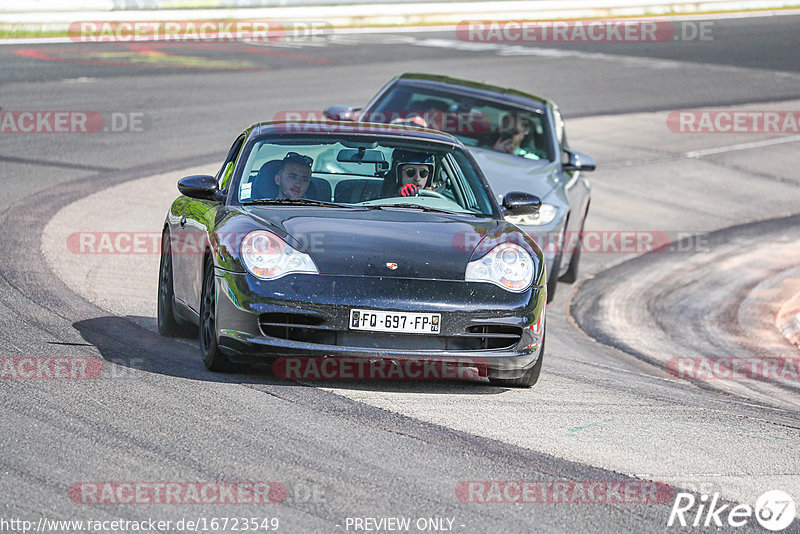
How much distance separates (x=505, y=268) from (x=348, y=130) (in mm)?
1694

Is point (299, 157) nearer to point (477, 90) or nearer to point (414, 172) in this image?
point (414, 172)

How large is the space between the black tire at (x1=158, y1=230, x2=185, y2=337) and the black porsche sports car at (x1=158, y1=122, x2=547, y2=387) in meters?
0.05

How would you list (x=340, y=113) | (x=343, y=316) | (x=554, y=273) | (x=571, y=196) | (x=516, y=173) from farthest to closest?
(x=340, y=113) < (x=571, y=196) < (x=516, y=173) < (x=554, y=273) < (x=343, y=316)

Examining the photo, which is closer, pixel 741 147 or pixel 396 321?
pixel 396 321

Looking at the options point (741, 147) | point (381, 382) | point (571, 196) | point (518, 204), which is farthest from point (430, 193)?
point (741, 147)

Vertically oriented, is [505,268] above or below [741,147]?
above

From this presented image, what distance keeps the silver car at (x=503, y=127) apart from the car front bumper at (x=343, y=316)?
183 inches

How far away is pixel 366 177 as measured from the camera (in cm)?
817

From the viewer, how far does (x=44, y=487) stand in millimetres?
5020

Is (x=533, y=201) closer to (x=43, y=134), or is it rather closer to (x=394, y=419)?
(x=394, y=419)

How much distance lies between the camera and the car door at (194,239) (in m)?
7.61

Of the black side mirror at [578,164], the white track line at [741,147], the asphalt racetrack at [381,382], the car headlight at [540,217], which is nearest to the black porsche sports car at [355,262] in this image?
the asphalt racetrack at [381,382]

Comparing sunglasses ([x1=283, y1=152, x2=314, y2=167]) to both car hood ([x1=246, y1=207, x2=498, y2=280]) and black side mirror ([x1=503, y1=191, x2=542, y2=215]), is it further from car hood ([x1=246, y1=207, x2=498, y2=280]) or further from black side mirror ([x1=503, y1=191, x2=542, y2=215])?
black side mirror ([x1=503, y1=191, x2=542, y2=215])

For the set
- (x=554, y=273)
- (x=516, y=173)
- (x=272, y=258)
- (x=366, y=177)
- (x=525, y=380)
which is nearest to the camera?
(x=272, y=258)
